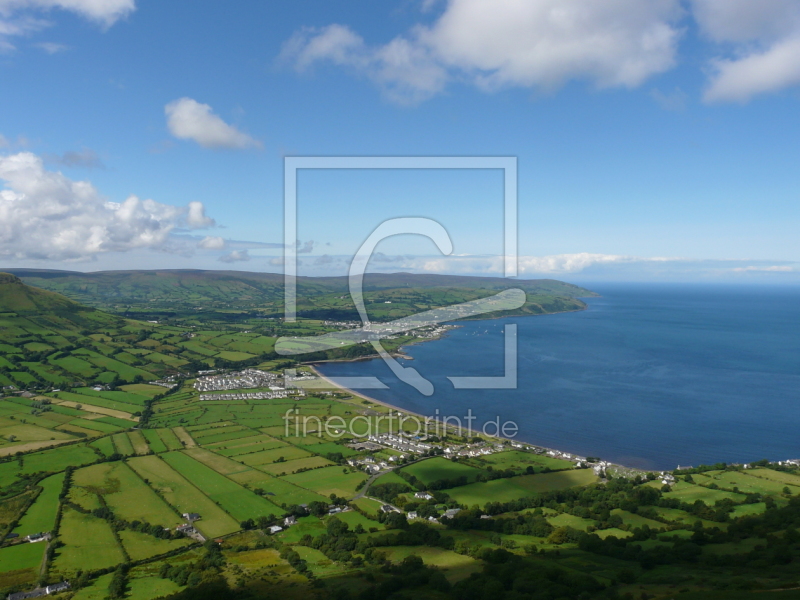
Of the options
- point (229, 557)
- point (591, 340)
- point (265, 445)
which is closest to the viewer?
point (229, 557)

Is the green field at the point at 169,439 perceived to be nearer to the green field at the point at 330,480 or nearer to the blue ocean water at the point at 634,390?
the green field at the point at 330,480

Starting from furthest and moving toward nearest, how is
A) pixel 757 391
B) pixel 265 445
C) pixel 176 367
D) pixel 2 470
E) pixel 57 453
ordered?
pixel 176 367 → pixel 757 391 → pixel 265 445 → pixel 57 453 → pixel 2 470

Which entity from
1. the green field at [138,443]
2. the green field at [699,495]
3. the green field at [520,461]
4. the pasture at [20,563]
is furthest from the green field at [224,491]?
the green field at [699,495]

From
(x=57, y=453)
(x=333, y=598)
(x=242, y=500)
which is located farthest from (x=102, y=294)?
(x=333, y=598)

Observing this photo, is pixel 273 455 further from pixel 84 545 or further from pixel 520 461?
pixel 520 461

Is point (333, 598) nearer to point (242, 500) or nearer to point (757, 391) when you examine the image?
point (242, 500)

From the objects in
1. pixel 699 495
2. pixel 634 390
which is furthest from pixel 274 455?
pixel 634 390

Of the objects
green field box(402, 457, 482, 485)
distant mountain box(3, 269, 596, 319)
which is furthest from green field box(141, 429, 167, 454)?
distant mountain box(3, 269, 596, 319)
